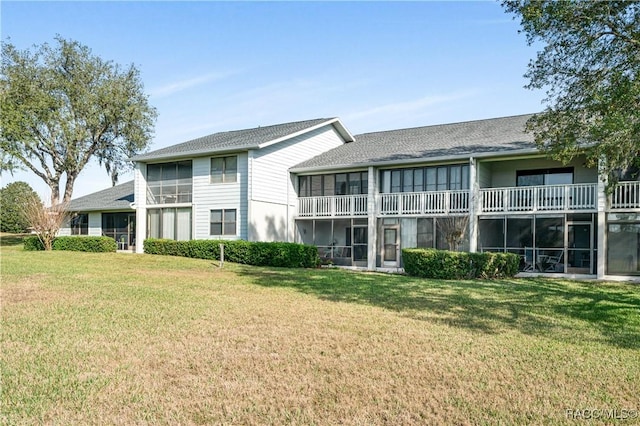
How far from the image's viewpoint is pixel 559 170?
65.4 ft

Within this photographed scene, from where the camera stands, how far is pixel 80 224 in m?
33.0

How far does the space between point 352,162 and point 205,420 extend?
1957cm

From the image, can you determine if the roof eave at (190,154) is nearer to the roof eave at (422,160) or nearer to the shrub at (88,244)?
the roof eave at (422,160)

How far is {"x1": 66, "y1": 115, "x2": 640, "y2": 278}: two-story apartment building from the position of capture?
18.8 metres

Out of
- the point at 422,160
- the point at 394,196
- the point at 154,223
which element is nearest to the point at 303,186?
the point at 394,196

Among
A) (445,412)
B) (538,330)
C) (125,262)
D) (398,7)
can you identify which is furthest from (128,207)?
(445,412)

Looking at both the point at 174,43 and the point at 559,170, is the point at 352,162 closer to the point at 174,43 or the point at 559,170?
the point at 559,170

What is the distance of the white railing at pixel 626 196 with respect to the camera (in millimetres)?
17109

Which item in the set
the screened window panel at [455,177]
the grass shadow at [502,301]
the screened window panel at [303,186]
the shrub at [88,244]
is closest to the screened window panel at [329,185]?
the screened window panel at [303,186]

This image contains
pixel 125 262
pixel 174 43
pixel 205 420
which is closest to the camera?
pixel 205 420

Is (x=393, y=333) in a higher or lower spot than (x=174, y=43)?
lower

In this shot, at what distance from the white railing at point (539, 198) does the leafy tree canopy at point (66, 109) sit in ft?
86.4

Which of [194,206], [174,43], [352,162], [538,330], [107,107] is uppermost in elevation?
[107,107]

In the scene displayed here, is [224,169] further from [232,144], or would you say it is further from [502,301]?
[502,301]
